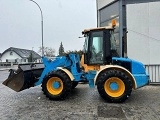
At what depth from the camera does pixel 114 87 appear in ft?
26.5

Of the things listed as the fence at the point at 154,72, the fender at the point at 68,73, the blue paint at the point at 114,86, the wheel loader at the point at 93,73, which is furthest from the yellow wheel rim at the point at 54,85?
the fence at the point at 154,72

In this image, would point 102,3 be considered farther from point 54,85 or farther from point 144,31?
point 54,85

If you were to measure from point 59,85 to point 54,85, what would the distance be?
0.19m

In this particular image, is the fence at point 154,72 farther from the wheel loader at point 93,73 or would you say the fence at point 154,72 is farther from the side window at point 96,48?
the side window at point 96,48

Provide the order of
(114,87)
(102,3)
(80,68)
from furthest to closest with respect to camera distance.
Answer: (102,3) < (80,68) < (114,87)

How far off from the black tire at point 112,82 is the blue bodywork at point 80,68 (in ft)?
0.81

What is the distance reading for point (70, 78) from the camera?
848 centimetres

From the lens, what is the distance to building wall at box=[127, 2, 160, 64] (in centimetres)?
1233

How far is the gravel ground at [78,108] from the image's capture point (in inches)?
246

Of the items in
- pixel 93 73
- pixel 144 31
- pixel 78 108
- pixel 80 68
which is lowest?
pixel 78 108

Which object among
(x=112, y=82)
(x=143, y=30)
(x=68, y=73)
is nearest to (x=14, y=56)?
(x=143, y=30)

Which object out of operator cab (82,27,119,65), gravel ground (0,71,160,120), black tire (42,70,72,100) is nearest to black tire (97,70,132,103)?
gravel ground (0,71,160,120)

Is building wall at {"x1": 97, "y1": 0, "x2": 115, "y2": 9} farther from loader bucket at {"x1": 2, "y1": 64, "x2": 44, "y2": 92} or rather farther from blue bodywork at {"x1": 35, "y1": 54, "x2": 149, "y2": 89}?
loader bucket at {"x1": 2, "y1": 64, "x2": 44, "y2": 92}

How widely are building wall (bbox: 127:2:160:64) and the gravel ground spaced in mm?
3720
